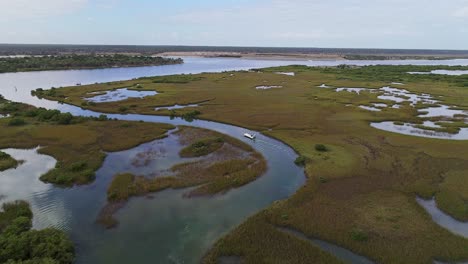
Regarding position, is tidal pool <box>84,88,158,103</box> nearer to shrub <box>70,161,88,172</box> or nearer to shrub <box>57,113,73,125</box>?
shrub <box>57,113,73,125</box>

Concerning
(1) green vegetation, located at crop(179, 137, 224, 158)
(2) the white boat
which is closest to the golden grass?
(1) green vegetation, located at crop(179, 137, 224, 158)

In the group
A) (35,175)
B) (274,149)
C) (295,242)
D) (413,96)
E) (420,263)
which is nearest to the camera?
(420,263)

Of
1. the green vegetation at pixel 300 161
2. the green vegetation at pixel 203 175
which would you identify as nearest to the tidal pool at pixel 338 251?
the green vegetation at pixel 203 175

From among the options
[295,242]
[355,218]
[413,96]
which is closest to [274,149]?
[355,218]

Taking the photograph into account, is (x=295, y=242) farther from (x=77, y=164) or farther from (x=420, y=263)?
(x=77, y=164)

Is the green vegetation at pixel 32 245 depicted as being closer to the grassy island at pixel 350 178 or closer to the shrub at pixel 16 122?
the grassy island at pixel 350 178

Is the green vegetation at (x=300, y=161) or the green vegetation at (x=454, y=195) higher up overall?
the green vegetation at (x=300, y=161)
